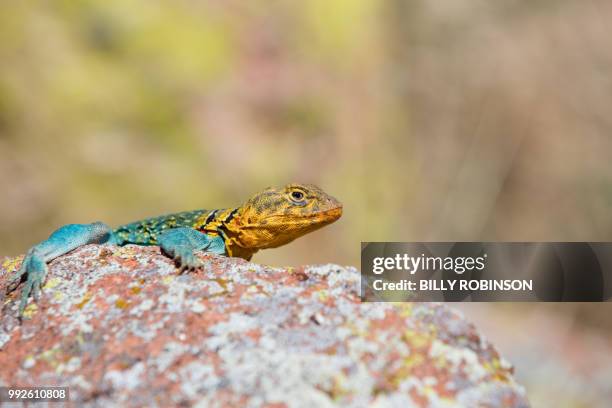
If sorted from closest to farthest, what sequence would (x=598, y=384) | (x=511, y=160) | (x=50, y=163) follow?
(x=598, y=384)
(x=50, y=163)
(x=511, y=160)

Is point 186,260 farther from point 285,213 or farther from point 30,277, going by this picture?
point 285,213

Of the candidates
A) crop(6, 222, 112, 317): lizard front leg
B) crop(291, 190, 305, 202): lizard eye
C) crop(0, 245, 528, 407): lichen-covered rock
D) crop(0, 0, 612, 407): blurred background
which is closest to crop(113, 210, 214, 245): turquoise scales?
crop(6, 222, 112, 317): lizard front leg

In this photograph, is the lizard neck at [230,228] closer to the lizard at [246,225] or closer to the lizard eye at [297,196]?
the lizard at [246,225]

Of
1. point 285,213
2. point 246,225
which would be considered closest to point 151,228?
point 246,225

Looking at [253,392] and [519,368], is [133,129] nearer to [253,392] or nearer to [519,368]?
[519,368]

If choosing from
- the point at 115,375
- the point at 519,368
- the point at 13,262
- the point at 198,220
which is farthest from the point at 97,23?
the point at 115,375

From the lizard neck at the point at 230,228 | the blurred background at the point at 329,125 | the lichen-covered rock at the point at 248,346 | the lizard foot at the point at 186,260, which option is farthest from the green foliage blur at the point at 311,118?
the lichen-covered rock at the point at 248,346
